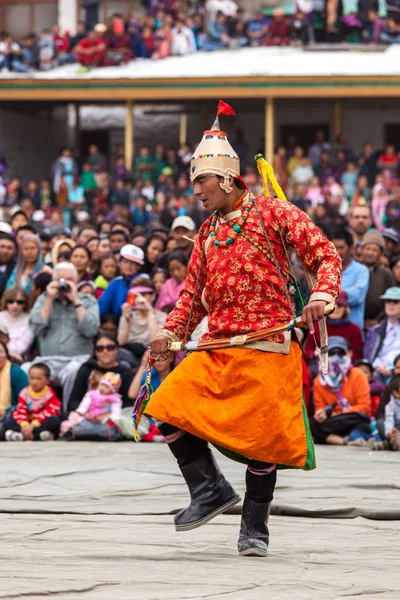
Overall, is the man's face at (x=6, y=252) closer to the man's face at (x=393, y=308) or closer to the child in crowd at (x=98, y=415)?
the child in crowd at (x=98, y=415)

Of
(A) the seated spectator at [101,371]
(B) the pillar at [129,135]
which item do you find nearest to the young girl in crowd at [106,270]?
(A) the seated spectator at [101,371]

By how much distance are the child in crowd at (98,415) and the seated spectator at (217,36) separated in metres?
18.2

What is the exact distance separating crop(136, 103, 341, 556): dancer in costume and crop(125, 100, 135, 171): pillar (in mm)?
19342

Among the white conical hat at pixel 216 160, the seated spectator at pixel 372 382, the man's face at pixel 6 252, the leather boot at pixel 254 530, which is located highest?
the white conical hat at pixel 216 160

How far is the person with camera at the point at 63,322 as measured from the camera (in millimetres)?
10555

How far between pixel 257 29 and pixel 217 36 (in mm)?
785

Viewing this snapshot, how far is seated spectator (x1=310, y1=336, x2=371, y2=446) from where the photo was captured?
959 cm

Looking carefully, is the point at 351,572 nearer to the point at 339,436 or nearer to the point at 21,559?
the point at 21,559

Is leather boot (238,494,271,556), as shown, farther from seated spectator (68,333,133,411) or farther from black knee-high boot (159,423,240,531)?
seated spectator (68,333,133,411)

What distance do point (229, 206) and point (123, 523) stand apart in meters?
1.56

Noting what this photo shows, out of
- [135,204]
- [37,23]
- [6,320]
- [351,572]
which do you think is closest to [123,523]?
[351,572]

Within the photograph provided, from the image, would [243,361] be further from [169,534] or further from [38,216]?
[38,216]

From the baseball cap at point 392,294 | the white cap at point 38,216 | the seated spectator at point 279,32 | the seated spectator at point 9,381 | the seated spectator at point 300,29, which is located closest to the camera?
the baseball cap at point 392,294

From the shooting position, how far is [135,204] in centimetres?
1966
